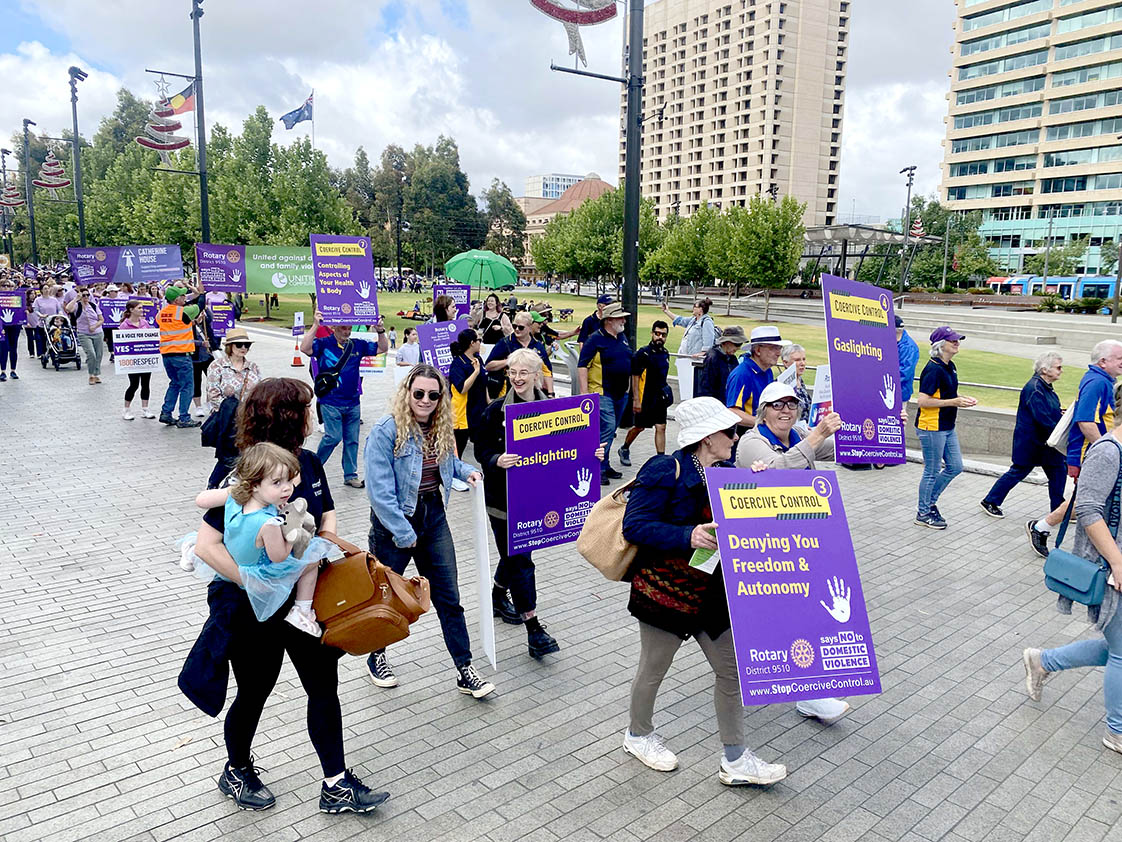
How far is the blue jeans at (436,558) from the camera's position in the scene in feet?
14.4

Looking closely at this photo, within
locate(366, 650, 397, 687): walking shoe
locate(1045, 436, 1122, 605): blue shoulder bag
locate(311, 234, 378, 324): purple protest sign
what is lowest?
locate(366, 650, 397, 687): walking shoe

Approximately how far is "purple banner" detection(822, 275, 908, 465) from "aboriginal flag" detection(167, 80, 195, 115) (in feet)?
72.4

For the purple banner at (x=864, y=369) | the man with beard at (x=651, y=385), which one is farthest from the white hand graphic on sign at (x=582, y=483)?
the man with beard at (x=651, y=385)

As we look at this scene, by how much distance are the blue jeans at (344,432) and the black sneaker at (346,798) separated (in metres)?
5.40

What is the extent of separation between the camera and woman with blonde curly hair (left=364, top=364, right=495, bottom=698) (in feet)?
13.6

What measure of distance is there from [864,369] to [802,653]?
2646mm

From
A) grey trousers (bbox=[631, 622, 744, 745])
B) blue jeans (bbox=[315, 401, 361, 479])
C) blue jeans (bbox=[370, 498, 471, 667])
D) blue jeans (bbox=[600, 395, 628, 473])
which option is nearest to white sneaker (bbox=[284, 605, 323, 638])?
blue jeans (bbox=[370, 498, 471, 667])

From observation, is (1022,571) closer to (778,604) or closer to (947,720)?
(947,720)

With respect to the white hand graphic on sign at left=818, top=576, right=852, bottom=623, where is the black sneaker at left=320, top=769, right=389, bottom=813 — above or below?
below

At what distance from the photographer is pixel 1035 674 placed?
181 inches

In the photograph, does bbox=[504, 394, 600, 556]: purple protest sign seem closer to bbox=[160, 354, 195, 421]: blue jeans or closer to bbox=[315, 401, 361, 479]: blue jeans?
bbox=[315, 401, 361, 479]: blue jeans

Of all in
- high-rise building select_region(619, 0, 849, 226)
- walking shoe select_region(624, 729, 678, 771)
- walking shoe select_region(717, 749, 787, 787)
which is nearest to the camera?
walking shoe select_region(717, 749, 787, 787)

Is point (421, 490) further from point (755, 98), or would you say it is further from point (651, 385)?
point (755, 98)

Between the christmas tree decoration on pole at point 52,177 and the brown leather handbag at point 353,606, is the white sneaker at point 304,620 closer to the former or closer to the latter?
the brown leather handbag at point 353,606
